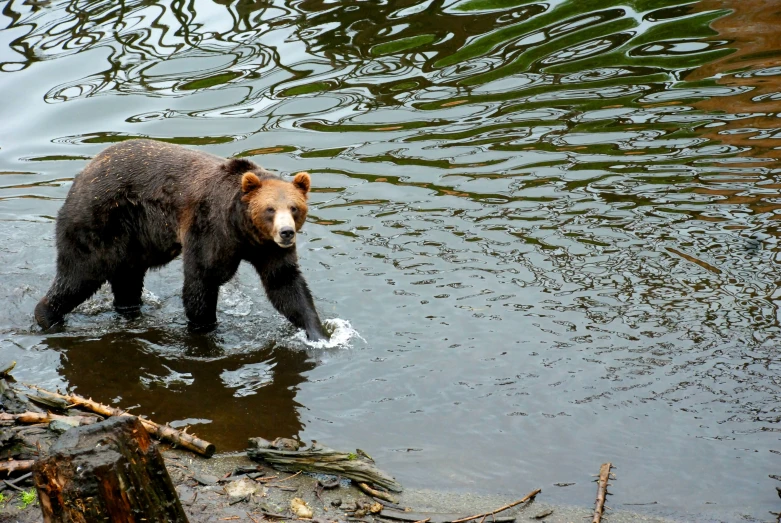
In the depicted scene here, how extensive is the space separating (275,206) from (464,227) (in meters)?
3.14

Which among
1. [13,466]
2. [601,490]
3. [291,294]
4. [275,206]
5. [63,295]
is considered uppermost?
[275,206]

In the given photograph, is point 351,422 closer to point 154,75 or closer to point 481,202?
point 481,202

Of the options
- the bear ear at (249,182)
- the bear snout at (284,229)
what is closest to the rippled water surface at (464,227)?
the bear snout at (284,229)

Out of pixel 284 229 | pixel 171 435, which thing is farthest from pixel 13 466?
pixel 284 229

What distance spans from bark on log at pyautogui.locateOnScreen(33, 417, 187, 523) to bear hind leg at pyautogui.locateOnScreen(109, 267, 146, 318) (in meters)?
4.92

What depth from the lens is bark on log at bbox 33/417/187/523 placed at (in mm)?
4180

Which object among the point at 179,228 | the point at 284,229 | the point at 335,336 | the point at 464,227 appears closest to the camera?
the point at 284,229

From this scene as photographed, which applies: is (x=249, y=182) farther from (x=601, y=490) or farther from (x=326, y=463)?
(x=601, y=490)

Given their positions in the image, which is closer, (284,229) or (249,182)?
(284,229)

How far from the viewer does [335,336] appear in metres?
8.41

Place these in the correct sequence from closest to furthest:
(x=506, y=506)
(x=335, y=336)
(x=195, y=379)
Answer: 1. (x=506, y=506)
2. (x=195, y=379)
3. (x=335, y=336)

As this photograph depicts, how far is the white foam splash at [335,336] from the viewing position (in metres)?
8.30

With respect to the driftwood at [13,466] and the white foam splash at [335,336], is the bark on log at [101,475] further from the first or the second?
the white foam splash at [335,336]

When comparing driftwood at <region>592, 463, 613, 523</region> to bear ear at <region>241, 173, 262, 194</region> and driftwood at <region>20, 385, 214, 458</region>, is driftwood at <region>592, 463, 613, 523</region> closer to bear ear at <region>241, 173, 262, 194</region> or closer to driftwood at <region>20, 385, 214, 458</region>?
driftwood at <region>20, 385, 214, 458</region>
